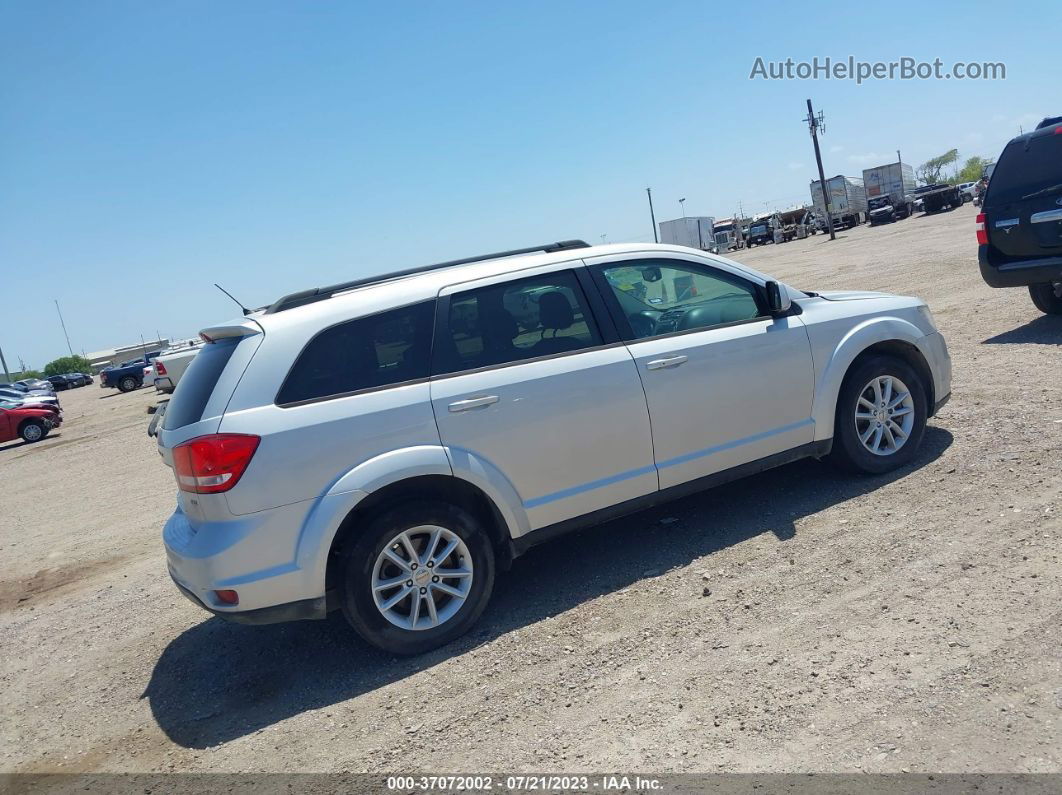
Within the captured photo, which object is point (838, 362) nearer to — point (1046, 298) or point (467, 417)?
point (467, 417)

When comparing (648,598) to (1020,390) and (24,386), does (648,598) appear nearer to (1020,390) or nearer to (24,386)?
(1020,390)

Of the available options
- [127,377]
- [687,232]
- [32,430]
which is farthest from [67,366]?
[32,430]

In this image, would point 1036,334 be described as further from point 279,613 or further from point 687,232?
point 687,232

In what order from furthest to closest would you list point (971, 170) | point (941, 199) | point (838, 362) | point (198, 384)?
point (971, 170)
point (941, 199)
point (838, 362)
point (198, 384)

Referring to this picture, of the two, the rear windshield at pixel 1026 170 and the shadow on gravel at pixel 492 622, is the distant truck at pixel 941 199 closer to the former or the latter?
the rear windshield at pixel 1026 170

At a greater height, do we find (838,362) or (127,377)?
(127,377)

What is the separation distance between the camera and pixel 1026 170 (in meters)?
8.62

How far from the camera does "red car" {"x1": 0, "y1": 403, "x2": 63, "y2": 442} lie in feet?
72.1

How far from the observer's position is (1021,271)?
8.62m

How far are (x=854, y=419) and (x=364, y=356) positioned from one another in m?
3.27

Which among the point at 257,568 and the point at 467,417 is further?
the point at 467,417

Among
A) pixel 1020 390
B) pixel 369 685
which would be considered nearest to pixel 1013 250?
pixel 1020 390

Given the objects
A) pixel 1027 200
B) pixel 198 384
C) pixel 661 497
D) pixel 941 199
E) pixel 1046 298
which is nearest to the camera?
pixel 198 384

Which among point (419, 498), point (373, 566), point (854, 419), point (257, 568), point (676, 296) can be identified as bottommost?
point (854, 419)
